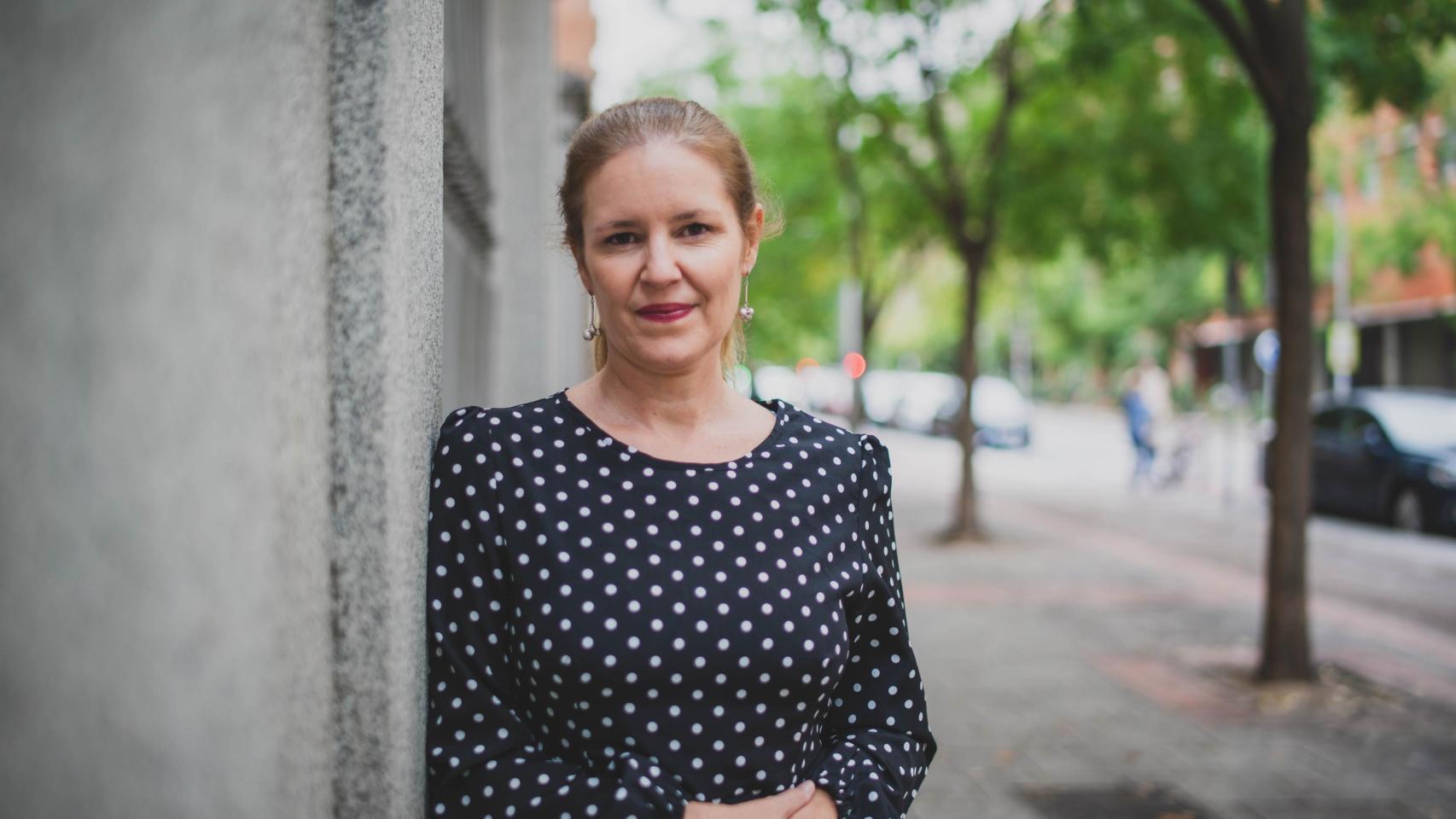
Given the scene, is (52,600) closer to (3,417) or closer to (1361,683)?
(3,417)

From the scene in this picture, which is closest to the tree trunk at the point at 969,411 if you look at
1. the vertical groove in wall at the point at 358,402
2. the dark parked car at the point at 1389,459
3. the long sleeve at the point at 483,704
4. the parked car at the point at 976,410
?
the dark parked car at the point at 1389,459

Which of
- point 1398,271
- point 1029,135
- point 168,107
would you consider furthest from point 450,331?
point 1398,271

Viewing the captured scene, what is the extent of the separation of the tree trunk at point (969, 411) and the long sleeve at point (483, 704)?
12561mm

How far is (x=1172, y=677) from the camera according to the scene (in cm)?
739

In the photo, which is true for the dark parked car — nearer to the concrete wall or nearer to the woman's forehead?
the woman's forehead

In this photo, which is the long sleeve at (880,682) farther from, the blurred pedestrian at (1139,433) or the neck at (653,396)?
the blurred pedestrian at (1139,433)

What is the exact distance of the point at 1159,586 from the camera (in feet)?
35.7

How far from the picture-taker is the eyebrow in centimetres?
178

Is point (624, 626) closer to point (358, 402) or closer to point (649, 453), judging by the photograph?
point (649, 453)

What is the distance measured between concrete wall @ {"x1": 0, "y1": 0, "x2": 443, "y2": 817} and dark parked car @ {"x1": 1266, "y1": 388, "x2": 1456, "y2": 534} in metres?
15.2

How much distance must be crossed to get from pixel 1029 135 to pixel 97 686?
13645 millimetres

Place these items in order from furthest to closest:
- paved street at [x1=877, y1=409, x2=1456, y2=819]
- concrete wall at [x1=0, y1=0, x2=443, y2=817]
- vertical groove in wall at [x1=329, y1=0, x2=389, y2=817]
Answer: paved street at [x1=877, y1=409, x2=1456, y2=819] → vertical groove in wall at [x1=329, y1=0, x2=389, y2=817] → concrete wall at [x1=0, y1=0, x2=443, y2=817]

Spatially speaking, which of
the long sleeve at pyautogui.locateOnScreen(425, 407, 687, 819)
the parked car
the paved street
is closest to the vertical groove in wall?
the long sleeve at pyautogui.locateOnScreen(425, 407, 687, 819)

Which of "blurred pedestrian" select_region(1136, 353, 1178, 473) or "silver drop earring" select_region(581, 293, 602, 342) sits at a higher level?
"silver drop earring" select_region(581, 293, 602, 342)
